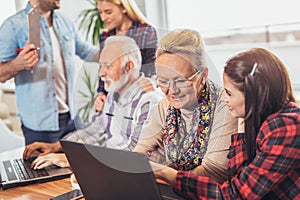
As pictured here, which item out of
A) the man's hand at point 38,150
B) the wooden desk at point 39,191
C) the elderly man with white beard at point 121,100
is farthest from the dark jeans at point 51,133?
the elderly man with white beard at point 121,100

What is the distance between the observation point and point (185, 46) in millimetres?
1279

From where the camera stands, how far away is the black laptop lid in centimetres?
118

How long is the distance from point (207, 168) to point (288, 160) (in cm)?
26

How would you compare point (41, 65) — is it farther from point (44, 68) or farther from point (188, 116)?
point (188, 116)

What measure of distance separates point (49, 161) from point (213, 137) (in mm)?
811

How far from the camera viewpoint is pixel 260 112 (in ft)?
4.10

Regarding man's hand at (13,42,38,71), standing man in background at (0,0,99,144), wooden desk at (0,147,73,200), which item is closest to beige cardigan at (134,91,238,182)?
wooden desk at (0,147,73,200)

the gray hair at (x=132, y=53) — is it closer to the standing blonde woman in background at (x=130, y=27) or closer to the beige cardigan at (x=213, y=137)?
the standing blonde woman in background at (x=130, y=27)

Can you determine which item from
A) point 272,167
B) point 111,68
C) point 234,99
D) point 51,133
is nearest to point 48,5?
point 51,133

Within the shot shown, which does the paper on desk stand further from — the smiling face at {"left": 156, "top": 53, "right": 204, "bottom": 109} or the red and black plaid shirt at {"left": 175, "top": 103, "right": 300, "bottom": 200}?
the red and black plaid shirt at {"left": 175, "top": 103, "right": 300, "bottom": 200}

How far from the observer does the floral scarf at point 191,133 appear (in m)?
1.33

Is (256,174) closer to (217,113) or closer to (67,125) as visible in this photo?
(217,113)

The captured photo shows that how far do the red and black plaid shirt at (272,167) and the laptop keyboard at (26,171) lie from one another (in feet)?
2.45

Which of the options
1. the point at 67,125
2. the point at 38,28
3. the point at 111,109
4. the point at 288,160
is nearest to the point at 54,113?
the point at 67,125
